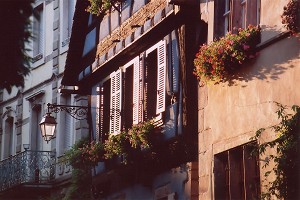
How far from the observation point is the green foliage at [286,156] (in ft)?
45.1

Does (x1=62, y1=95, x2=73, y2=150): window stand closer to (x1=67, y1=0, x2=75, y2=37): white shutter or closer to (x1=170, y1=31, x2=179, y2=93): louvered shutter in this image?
(x1=67, y1=0, x2=75, y2=37): white shutter

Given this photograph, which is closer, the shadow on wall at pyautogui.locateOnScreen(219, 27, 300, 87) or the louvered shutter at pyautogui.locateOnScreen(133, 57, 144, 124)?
the shadow on wall at pyautogui.locateOnScreen(219, 27, 300, 87)

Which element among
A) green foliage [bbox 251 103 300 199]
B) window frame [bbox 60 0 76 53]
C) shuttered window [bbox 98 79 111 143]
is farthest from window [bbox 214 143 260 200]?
window frame [bbox 60 0 76 53]

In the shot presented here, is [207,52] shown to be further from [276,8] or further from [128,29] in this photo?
[128,29]

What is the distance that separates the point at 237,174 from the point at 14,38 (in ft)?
19.9

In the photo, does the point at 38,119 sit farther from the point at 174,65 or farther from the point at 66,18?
the point at 174,65

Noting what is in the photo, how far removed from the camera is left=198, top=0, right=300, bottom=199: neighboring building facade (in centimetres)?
1473

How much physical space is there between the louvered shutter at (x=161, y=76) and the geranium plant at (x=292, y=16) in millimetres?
5365

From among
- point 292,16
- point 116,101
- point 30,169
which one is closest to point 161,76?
point 116,101

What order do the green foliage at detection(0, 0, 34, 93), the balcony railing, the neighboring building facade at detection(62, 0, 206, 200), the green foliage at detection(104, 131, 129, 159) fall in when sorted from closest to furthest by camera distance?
the green foliage at detection(0, 0, 34, 93) < the neighboring building facade at detection(62, 0, 206, 200) < the green foliage at detection(104, 131, 129, 159) < the balcony railing

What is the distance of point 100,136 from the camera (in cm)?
2234

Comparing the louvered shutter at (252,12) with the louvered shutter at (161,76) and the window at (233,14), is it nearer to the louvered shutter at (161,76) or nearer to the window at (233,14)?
the window at (233,14)

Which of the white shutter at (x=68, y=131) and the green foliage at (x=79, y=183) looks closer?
the green foliage at (x=79, y=183)

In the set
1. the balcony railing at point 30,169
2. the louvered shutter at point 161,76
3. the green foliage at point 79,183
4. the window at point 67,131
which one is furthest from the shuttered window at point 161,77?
the balcony railing at point 30,169
